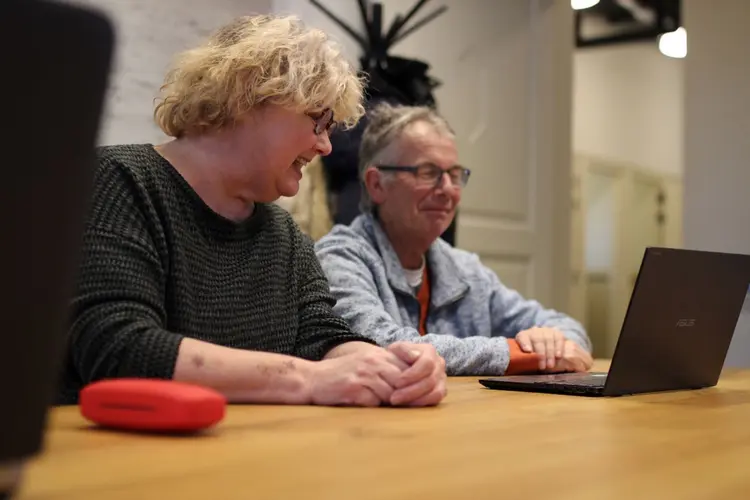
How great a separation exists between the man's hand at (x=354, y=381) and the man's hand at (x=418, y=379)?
0.01 metres

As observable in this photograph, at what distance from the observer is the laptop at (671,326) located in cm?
116

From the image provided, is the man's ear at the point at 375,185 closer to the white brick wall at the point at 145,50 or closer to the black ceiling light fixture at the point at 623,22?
the white brick wall at the point at 145,50

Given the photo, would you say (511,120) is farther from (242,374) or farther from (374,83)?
(242,374)

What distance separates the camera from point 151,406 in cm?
72

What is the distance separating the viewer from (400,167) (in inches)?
82.8

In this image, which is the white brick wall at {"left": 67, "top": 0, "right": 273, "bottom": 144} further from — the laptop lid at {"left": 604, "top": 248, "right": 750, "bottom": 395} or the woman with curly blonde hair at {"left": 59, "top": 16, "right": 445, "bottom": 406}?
the laptop lid at {"left": 604, "top": 248, "right": 750, "bottom": 395}

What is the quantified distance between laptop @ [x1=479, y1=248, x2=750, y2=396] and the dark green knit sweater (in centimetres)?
34

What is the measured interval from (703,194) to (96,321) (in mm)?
2540

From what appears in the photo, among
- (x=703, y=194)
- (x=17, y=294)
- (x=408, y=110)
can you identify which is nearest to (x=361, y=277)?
(x=408, y=110)

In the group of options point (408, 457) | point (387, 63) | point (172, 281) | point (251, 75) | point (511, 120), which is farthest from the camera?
point (511, 120)

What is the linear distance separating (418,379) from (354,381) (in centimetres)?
8

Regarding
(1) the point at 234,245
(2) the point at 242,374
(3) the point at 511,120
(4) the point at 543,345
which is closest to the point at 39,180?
(2) the point at 242,374

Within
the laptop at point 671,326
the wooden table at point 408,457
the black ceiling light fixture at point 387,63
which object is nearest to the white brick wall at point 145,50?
the black ceiling light fixture at point 387,63

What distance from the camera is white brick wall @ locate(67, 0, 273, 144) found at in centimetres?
225
